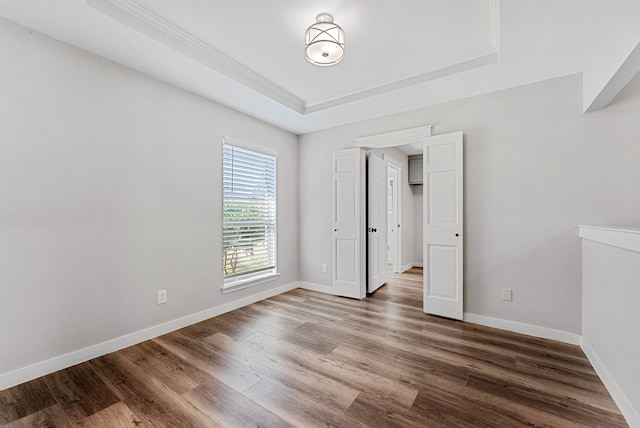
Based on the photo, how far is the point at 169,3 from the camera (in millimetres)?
1953

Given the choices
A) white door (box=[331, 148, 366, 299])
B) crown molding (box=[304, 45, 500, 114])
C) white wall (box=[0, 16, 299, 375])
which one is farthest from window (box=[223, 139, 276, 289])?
crown molding (box=[304, 45, 500, 114])

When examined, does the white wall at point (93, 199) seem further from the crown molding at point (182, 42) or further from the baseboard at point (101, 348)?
the crown molding at point (182, 42)

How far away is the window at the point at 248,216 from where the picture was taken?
3.48m

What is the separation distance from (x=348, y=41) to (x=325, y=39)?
0.41 m

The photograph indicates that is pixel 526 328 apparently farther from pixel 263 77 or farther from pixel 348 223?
pixel 263 77

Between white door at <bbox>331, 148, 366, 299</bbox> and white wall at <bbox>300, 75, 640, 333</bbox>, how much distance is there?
122 centimetres

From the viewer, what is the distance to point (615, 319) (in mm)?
1785

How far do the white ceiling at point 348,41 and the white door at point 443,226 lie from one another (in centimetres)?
64

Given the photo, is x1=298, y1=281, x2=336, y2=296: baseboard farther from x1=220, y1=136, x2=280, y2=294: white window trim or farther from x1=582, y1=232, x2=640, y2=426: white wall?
x1=582, y1=232, x2=640, y2=426: white wall

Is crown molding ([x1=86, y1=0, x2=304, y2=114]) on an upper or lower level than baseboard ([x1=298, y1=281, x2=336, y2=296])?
upper

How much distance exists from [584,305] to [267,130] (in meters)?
4.05

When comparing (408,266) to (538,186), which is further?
(408,266)

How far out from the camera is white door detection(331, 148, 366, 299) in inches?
155

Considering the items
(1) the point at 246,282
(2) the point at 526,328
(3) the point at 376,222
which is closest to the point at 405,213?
(3) the point at 376,222
